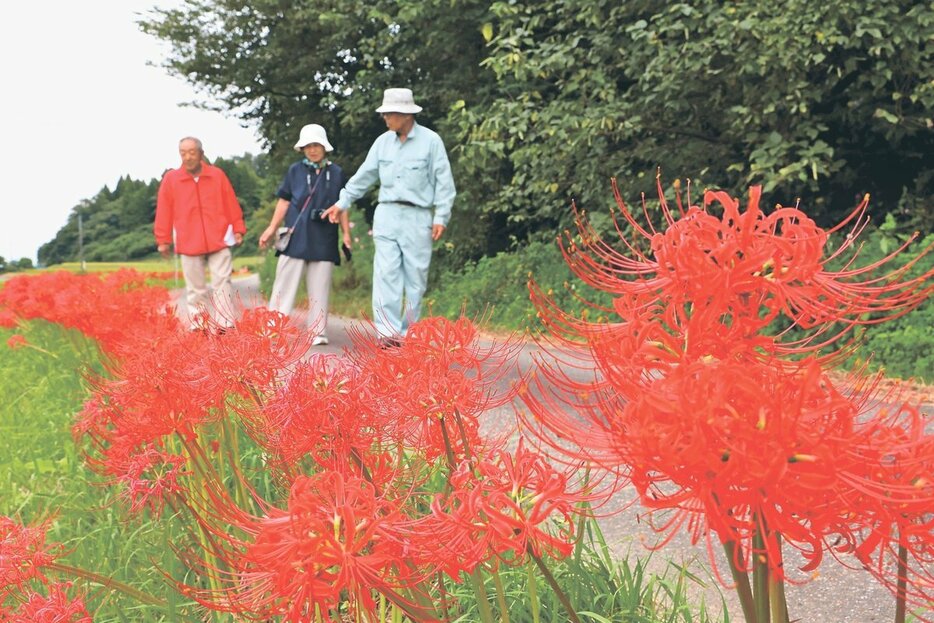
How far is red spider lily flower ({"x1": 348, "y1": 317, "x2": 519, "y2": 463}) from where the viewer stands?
63.4 inches

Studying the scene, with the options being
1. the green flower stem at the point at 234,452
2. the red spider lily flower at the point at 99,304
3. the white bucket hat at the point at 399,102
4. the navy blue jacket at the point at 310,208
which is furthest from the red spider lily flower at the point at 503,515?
the navy blue jacket at the point at 310,208

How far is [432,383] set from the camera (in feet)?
5.29

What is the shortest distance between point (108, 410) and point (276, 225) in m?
6.65

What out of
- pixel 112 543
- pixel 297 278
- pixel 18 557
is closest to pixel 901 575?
pixel 18 557

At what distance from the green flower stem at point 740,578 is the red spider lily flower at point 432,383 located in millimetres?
592

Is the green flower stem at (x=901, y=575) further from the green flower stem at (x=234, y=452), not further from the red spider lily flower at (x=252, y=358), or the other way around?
the green flower stem at (x=234, y=452)

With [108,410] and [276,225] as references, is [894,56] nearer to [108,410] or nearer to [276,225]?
[276,225]

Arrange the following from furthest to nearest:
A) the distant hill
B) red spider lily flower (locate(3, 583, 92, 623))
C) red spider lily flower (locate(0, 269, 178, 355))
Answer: the distant hill → red spider lily flower (locate(0, 269, 178, 355)) → red spider lily flower (locate(3, 583, 92, 623))

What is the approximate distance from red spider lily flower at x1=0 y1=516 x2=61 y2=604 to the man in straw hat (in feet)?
19.4

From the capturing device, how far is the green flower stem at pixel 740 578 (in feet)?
3.18

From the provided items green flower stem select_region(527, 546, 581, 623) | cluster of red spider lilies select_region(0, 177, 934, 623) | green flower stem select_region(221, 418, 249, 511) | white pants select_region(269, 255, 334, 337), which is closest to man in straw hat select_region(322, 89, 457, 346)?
white pants select_region(269, 255, 334, 337)

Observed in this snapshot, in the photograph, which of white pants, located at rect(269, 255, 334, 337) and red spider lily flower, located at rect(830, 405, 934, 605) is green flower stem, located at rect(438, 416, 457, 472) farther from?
white pants, located at rect(269, 255, 334, 337)

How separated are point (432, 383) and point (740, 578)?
0.71 meters

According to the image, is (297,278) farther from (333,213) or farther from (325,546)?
(325,546)
